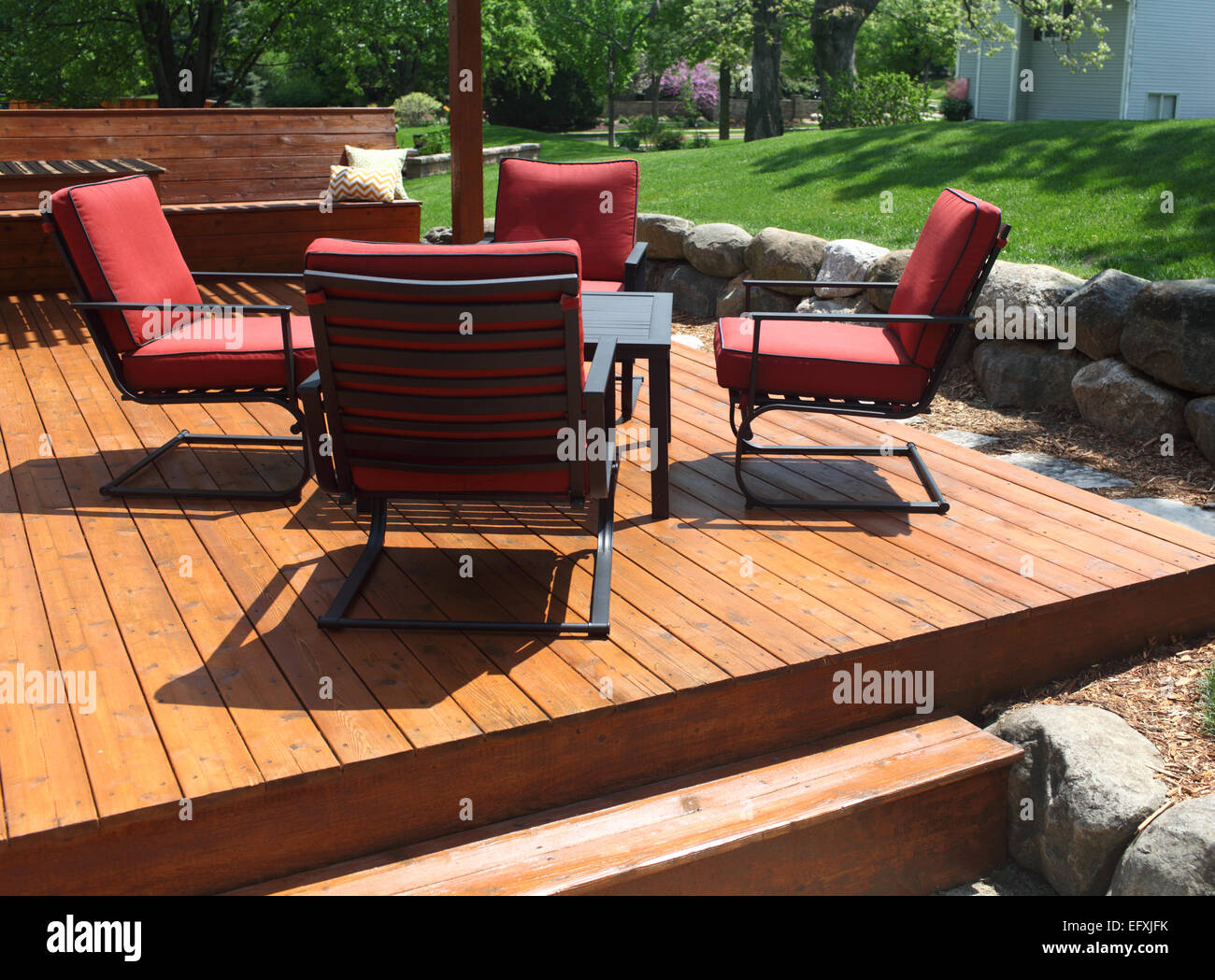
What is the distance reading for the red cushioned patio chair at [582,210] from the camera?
488cm

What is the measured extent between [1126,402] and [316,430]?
334 cm

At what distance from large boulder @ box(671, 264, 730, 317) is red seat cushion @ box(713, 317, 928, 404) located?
327cm

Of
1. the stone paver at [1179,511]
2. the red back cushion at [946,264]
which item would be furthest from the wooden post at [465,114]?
the stone paver at [1179,511]

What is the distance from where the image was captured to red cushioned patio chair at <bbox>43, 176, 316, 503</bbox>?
3395 millimetres

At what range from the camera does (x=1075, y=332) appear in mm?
4660

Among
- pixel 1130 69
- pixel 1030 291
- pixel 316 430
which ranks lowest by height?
pixel 316 430

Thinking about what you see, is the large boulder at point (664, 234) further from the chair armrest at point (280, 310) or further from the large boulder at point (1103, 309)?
the chair armrest at point (280, 310)

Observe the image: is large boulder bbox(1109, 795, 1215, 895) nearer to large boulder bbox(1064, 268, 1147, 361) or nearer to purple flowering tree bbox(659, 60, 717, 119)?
large boulder bbox(1064, 268, 1147, 361)

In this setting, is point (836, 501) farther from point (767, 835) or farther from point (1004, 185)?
point (1004, 185)

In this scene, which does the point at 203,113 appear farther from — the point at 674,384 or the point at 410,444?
the point at 410,444

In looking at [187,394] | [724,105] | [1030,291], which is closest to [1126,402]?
[1030,291]

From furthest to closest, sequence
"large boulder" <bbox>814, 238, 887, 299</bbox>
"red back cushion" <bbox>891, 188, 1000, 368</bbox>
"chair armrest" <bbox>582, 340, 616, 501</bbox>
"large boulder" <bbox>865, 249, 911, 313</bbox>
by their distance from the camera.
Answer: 1. "large boulder" <bbox>814, 238, 887, 299</bbox>
2. "large boulder" <bbox>865, 249, 911, 313</bbox>
3. "red back cushion" <bbox>891, 188, 1000, 368</bbox>
4. "chair armrest" <bbox>582, 340, 616, 501</bbox>

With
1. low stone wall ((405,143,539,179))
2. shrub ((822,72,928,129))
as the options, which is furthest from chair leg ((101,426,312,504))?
low stone wall ((405,143,539,179))

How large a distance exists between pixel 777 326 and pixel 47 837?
9.00 feet
